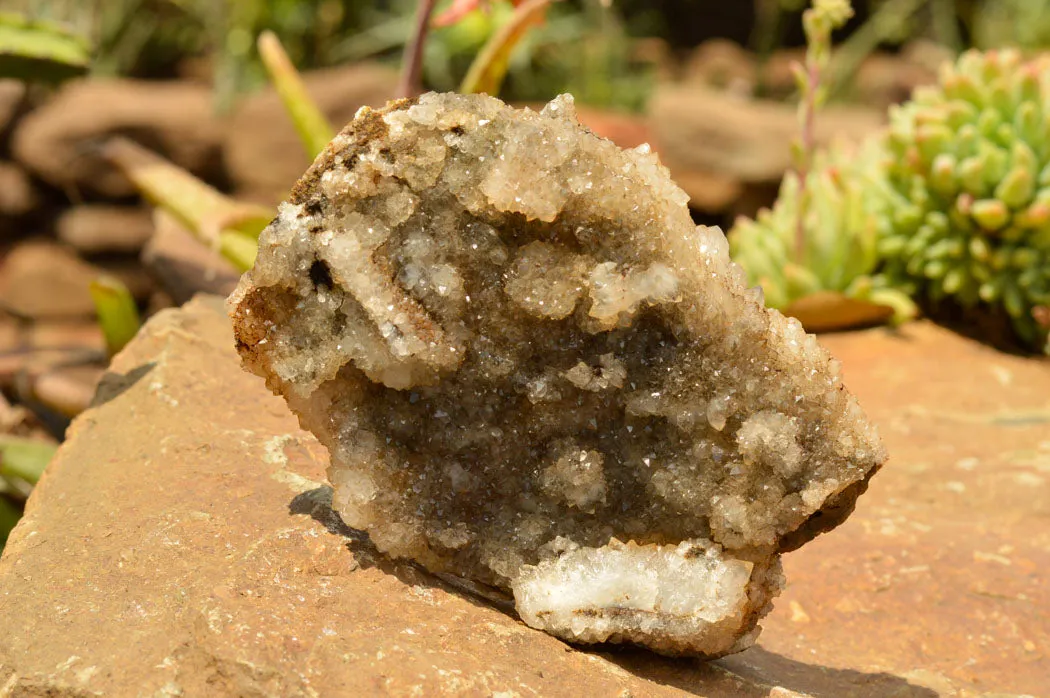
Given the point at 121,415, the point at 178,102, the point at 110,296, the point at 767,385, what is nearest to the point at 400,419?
the point at 767,385

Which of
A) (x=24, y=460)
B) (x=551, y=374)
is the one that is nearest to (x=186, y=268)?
(x=24, y=460)

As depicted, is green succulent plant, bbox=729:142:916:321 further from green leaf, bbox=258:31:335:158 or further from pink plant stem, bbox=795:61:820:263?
green leaf, bbox=258:31:335:158

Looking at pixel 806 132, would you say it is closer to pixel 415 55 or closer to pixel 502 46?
pixel 502 46

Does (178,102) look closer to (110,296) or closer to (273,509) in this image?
(110,296)

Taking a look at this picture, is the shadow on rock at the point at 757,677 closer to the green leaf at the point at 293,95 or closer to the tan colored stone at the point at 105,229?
the green leaf at the point at 293,95

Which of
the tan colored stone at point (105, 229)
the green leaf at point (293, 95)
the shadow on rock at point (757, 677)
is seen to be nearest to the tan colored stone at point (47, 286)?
the tan colored stone at point (105, 229)

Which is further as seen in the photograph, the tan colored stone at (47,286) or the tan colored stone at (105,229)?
the tan colored stone at (105,229)
